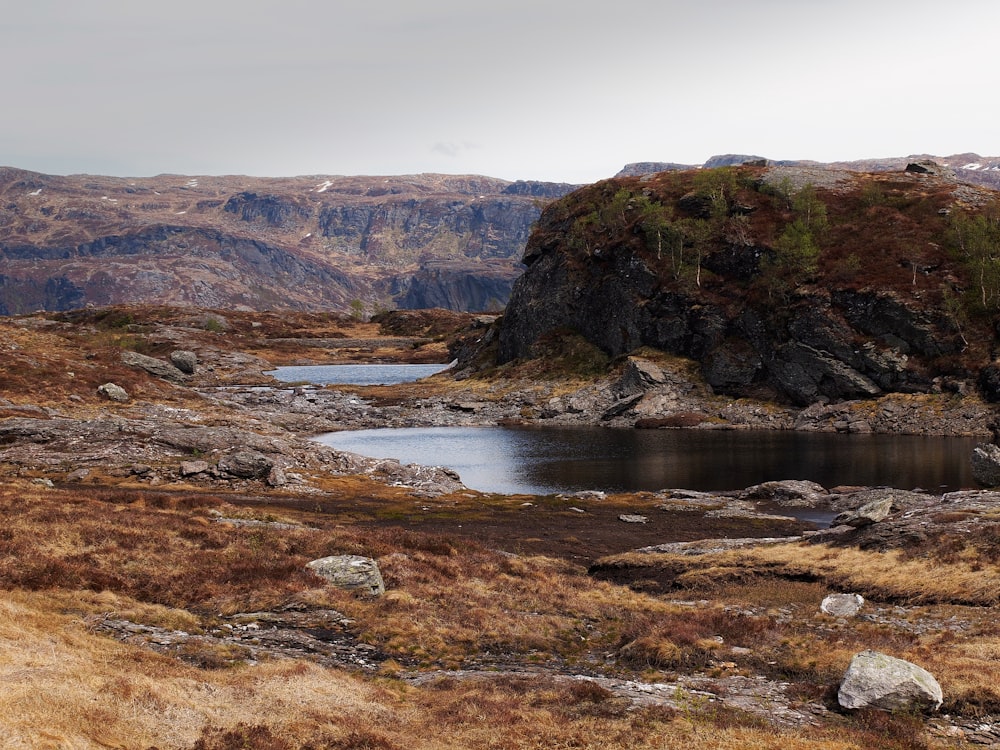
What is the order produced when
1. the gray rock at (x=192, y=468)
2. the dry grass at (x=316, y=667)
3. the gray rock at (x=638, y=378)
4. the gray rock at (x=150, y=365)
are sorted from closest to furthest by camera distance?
the dry grass at (x=316, y=667), the gray rock at (x=192, y=468), the gray rock at (x=638, y=378), the gray rock at (x=150, y=365)

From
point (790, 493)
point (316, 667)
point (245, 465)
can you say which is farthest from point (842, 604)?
point (245, 465)

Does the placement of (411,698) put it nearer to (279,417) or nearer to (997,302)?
(279,417)

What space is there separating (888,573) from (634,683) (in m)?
19.7

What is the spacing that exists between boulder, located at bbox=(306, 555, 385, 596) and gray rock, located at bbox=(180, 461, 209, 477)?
32479mm

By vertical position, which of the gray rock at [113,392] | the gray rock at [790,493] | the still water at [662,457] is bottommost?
the still water at [662,457]

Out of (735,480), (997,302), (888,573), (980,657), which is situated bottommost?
(735,480)

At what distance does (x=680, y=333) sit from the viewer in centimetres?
13375

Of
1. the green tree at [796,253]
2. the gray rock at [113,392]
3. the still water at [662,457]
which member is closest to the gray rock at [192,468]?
the still water at [662,457]

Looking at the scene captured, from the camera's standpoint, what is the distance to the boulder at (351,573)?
30.8 metres

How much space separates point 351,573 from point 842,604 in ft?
74.5

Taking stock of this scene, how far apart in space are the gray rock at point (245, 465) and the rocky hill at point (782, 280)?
8547 centimetres

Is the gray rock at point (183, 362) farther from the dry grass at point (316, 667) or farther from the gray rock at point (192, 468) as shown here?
the dry grass at point (316, 667)

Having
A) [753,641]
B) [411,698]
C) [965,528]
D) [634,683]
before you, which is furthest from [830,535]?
[411,698]

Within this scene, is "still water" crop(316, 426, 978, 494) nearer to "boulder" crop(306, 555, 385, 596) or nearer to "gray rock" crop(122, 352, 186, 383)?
"boulder" crop(306, 555, 385, 596)
